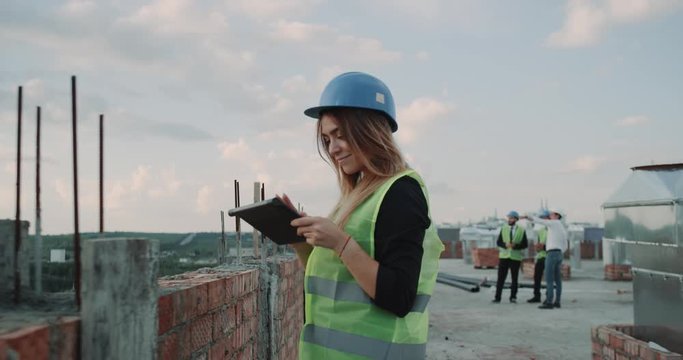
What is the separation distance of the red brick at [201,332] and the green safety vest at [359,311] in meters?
0.41

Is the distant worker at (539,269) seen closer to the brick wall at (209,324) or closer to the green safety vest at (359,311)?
the brick wall at (209,324)

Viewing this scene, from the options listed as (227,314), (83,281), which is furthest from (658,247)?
(83,281)

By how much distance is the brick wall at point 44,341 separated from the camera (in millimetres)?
1199

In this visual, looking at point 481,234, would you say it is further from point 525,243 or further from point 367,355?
point 367,355

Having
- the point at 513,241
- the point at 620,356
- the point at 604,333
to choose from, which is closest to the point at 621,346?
the point at 620,356

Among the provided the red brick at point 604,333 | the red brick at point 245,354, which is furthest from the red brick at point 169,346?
the red brick at point 604,333

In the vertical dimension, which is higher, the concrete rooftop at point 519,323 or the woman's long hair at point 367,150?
the woman's long hair at point 367,150

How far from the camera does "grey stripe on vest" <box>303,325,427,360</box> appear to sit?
1.90 m

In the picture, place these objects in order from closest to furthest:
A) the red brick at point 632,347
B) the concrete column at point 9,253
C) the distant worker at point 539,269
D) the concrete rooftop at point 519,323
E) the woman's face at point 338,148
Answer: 1. the concrete column at point 9,253
2. the woman's face at point 338,148
3. the red brick at point 632,347
4. the concrete rooftop at point 519,323
5. the distant worker at point 539,269

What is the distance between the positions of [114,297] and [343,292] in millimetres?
702

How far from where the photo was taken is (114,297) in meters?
1.47

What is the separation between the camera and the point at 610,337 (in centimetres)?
493

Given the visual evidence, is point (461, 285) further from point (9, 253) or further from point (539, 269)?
point (9, 253)

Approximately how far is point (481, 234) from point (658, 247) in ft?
69.1
